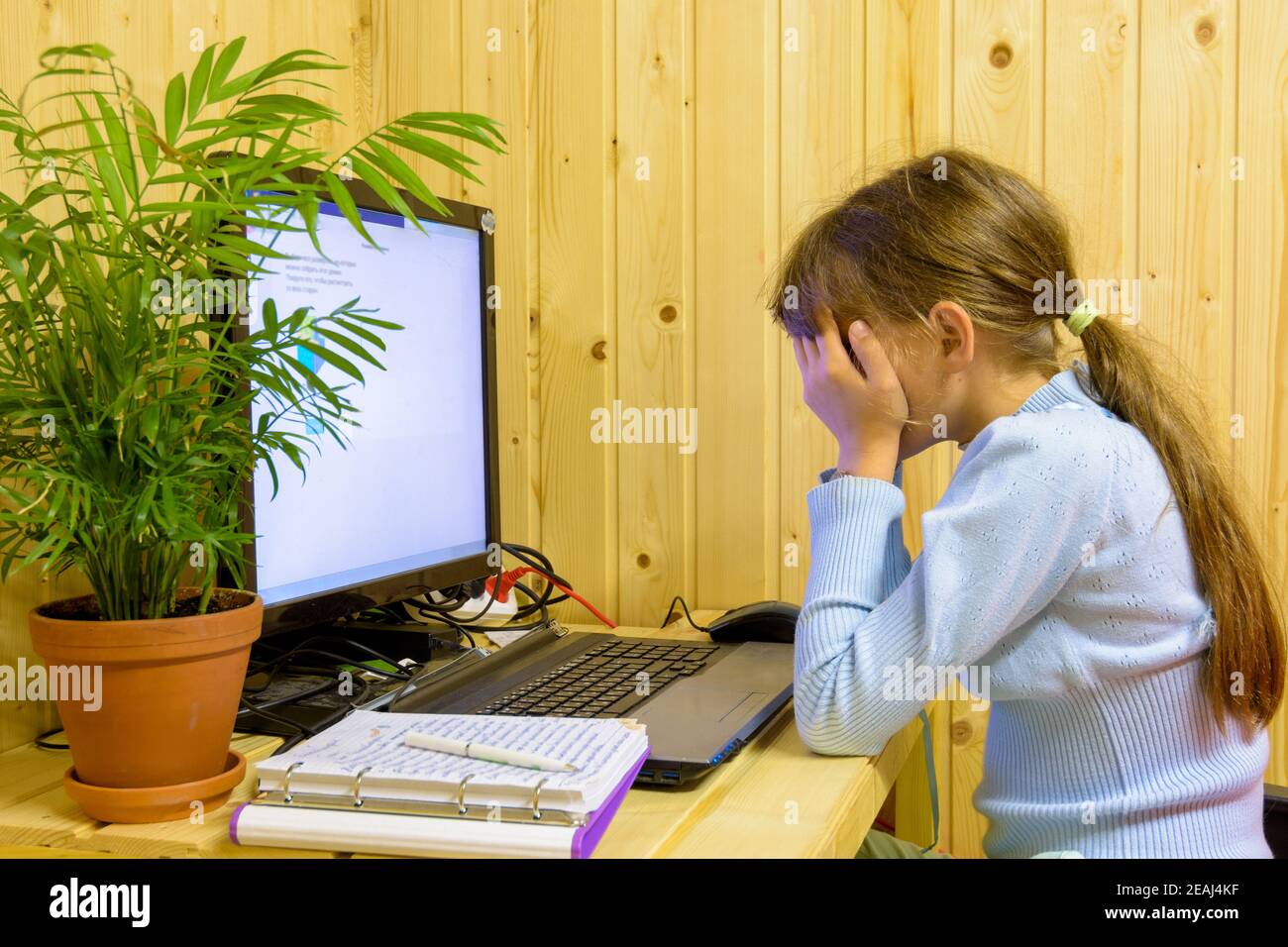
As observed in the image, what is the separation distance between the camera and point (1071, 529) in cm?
95

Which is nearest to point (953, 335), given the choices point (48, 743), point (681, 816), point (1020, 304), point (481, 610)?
point (1020, 304)

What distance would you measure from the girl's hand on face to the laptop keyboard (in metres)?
0.28

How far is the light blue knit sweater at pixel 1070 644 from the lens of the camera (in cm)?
94

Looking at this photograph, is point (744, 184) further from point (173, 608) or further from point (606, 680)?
point (173, 608)

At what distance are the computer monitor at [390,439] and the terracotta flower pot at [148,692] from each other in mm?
148

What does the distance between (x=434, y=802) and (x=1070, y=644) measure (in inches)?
21.6

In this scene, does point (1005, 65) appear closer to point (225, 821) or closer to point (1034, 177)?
point (1034, 177)

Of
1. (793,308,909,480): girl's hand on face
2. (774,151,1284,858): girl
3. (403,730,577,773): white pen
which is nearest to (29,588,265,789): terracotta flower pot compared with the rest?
(403,730,577,773): white pen

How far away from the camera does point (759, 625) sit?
1.33 meters

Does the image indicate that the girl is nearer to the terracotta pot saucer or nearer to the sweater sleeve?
the sweater sleeve

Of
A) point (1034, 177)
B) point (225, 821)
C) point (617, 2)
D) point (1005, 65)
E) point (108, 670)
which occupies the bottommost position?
point (225, 821)
